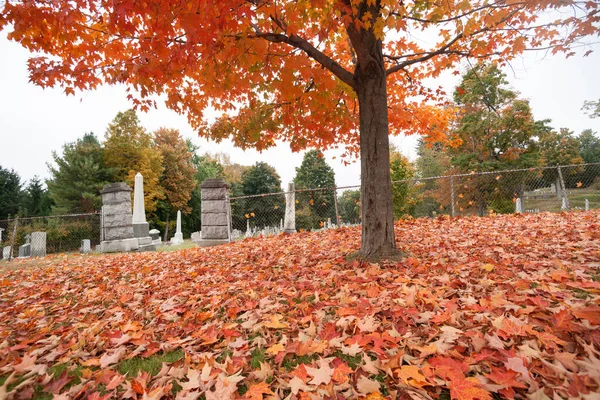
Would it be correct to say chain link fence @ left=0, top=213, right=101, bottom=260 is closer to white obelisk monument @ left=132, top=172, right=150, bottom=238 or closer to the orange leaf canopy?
white obelisk monument @ left=132, top=172, right=150, bottom=238

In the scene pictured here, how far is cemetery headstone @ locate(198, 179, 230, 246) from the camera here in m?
10.1

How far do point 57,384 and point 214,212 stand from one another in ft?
27.0

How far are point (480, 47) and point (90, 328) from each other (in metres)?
6.81

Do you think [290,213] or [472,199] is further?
[472,199]

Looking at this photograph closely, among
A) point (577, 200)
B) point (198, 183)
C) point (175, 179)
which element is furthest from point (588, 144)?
point (175, 179)

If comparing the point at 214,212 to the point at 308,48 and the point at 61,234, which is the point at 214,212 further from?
the point at 61,234

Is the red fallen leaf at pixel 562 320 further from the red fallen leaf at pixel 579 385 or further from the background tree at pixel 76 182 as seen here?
the background tree at pixel 76 182

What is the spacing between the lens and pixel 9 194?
29516 millimetres

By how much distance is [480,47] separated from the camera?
524 centimetres

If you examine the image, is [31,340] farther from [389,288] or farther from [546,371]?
[546,371]

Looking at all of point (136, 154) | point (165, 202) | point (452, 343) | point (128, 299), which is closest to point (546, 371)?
point (452, 343)

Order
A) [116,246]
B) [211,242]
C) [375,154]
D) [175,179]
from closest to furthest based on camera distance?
[375,154] → [211,242] → [116,246] → [175,179]

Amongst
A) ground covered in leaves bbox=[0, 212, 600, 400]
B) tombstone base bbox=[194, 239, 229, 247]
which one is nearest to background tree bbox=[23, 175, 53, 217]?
tombstone base bbox=[194, 239, 229, 247]

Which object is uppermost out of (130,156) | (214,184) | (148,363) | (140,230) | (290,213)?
(130,156)
